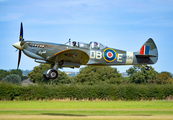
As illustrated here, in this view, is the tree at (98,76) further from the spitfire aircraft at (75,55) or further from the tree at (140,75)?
the spitfire aircraft at (75,55)

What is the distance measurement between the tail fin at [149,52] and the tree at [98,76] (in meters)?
47.8

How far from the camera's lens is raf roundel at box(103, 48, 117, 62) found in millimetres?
19375

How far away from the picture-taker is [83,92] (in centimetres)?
4272

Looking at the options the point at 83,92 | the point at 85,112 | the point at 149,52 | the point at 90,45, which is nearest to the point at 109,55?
the point at 90,45

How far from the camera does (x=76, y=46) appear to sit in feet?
60.3

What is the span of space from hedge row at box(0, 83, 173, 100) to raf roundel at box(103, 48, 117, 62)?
77.4 ft

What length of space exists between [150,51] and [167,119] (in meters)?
5.39

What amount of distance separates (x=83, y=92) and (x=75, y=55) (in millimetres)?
25095

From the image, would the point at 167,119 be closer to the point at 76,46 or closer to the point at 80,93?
the point at 76,46

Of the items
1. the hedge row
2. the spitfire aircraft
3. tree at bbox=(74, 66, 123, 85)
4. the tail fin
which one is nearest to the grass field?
the spitfire aircraft

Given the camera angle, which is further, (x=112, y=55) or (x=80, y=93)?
(x=80, y=93)

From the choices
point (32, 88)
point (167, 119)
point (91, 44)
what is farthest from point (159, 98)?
point (91, 44)

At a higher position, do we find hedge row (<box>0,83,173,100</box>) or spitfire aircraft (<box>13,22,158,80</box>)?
spitfire aircraft (<box>13,22,158,80</box>)

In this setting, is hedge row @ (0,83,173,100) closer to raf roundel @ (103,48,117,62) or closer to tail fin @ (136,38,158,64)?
tail fin @ (136,38,158,64)
